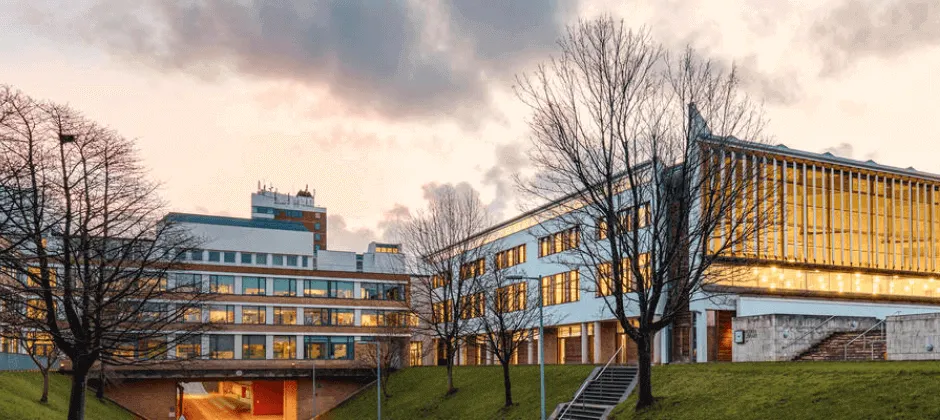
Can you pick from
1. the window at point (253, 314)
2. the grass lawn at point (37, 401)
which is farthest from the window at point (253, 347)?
the grass lawn at point (37, 401)

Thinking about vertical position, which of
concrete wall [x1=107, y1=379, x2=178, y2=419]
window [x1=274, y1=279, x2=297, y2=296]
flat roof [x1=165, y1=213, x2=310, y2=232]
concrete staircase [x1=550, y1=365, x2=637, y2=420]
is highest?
flat roof [x1=165, y1=213, x2=310, y2=232]

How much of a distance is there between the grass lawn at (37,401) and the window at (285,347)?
56.5 ft

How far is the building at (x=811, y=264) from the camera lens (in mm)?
47656

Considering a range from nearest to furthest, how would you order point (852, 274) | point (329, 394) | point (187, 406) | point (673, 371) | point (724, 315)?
point (673, 371)
point (724, 315)
point (852, 274)
point (329, 394)
point (187, 406)

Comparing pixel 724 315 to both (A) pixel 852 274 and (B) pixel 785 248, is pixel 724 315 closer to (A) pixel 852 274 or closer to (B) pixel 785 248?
(B) pixel 785 248

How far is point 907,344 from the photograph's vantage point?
33500 millimetres

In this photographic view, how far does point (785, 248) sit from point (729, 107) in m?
25.6

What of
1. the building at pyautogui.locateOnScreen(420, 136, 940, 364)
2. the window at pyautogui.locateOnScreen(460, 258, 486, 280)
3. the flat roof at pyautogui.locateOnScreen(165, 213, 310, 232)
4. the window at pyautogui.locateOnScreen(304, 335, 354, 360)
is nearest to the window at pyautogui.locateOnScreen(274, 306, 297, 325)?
the window at pyautogui.locateOnScreen(304, 335, 354, 360)

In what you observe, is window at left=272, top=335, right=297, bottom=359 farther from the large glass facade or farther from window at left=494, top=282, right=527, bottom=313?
the large glass facade

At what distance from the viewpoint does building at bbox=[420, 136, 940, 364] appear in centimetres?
4766

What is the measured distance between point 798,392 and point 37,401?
3802 cm

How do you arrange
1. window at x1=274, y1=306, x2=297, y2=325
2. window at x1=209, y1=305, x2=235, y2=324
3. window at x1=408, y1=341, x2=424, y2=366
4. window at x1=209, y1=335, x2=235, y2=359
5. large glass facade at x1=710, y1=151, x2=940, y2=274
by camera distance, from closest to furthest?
large glass facade at x1=710, y1=151, x2=940, y2=274 < window at x1=209, y1=335, x2=235, y2=359 < window at x1=209, y1=305, x2=235, y2=324 < window at x1=274, y1=306, x2=297, y2=325 < window at x1=408, y1=341, x2=424, y2=366

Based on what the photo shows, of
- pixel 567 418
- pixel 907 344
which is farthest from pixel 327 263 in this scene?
pixel 907 344

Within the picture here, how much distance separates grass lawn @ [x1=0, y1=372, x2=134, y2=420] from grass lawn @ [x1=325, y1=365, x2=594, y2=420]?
717 inches
